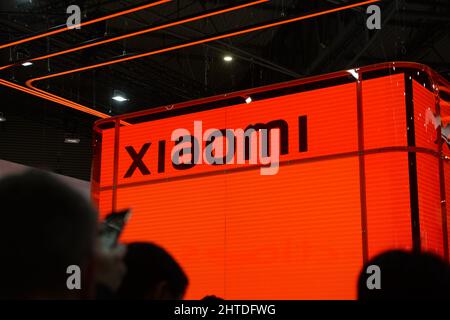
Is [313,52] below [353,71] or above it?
above

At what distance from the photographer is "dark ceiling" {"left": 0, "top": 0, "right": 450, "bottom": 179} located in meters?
9.72

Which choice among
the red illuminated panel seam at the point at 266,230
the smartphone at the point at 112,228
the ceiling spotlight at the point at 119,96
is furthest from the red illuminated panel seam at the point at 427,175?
the ceiling spotlight at the point at 119,96

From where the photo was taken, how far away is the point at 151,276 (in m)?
2.20

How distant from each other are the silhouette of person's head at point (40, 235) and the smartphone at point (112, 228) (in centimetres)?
14

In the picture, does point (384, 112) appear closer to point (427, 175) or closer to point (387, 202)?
point (427, 175)

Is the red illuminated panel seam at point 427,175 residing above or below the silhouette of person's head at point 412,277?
above

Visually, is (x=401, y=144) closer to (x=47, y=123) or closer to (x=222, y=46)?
(x=222, y=46)

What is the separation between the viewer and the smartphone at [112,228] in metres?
1.16

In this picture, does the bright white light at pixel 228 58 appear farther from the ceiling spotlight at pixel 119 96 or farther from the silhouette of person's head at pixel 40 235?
the silhouette of person's head at pixel 40 235

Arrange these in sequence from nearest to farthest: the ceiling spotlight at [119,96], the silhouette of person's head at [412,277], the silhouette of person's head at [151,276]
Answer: the silhouette of person's head at [412,277]
the silhouette of person's head at [151,276]
the ceiling spotlight at [119,96]

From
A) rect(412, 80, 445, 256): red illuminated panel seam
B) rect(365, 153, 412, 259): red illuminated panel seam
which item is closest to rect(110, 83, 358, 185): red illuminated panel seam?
rect(365, 153, 412, 259): red illuminated panel seam

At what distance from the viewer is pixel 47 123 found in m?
13.4
